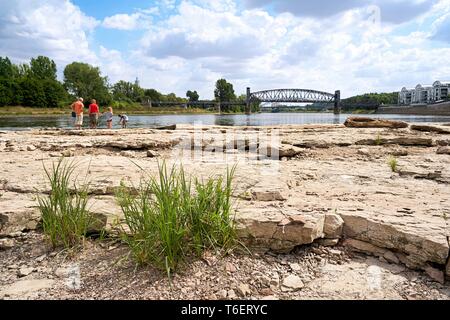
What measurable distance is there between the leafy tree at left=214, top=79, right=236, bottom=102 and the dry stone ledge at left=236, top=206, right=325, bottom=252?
5472 inches

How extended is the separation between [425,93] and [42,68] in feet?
574

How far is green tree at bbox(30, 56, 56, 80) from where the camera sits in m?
104

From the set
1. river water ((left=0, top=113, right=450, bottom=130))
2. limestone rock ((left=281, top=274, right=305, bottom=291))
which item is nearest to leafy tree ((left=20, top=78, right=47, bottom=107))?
river water ((left=0, top=113, right=450, bottom=130))

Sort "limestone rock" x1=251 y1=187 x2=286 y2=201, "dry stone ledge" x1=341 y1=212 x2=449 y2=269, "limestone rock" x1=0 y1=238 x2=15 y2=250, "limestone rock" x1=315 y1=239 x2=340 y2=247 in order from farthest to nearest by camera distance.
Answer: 1. "limestone rock" x1=251 y1=187 x2=286 y2=201
2. "limestone rock" x1=0 y1=238 x2=15 y2=250
3. "limestone rock" x1=315 y1=239 x2=340 y2=247
4. "dry stone ledge" x1=341 y1=212 x2=449 y2=269

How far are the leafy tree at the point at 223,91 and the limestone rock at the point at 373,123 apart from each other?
129023mm

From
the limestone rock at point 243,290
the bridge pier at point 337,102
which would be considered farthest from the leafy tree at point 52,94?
the limestone rock at point 243,290

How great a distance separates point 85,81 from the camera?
337 ft

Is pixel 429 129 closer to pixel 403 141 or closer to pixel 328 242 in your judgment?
pixel 403 141

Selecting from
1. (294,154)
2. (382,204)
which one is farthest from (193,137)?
(382,204)

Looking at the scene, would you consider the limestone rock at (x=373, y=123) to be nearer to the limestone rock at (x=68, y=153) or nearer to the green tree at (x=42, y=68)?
the limestone rock at (x=68, y=153)

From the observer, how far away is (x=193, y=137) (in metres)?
8.93

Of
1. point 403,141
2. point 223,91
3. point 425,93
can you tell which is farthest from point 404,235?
point 425,93

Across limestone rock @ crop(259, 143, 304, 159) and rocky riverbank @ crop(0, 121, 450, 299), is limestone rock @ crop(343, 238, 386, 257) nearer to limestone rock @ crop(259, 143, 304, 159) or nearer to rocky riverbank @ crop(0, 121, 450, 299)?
rocky riverbank @ crop(0, 121, 450, 299)
